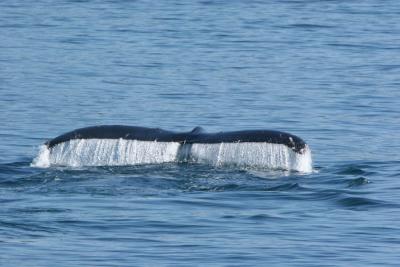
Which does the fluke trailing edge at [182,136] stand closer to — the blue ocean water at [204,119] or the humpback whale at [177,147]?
the humpback whale at [177,147]

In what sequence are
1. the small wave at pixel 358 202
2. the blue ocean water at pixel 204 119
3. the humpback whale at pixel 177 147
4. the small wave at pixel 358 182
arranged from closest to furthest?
1. the blue ocean water at pixel 204 119
2. the small wave at pixel 358 202
3. the humpback whale at pixel 177 147
4. the small wave at pixel 358 182

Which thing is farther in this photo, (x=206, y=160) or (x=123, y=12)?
(x=123, y=12)

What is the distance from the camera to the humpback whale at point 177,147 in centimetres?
1470

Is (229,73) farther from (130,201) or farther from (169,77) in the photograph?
(130,201)

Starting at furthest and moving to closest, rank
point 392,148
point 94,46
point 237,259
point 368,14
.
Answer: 1. point 368,14
2. point 94,46
3. point 392,148
4. point 237,259

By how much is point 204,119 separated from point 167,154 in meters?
6.92

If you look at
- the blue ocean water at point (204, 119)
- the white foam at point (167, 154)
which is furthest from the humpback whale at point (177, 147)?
the blue ocean water at point (204, 119)

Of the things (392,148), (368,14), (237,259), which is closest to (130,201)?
(237,259)

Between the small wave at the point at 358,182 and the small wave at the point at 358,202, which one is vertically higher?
the small wave at the point at 358,202

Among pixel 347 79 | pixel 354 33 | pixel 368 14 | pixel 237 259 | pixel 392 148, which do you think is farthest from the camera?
pixel 368 14

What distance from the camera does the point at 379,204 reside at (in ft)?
48.1

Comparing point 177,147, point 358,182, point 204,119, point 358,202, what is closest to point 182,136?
point 177,147

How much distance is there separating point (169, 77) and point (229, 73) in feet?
4.39

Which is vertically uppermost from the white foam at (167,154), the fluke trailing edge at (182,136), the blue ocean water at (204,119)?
the fluke trailing edge at (182,136)
